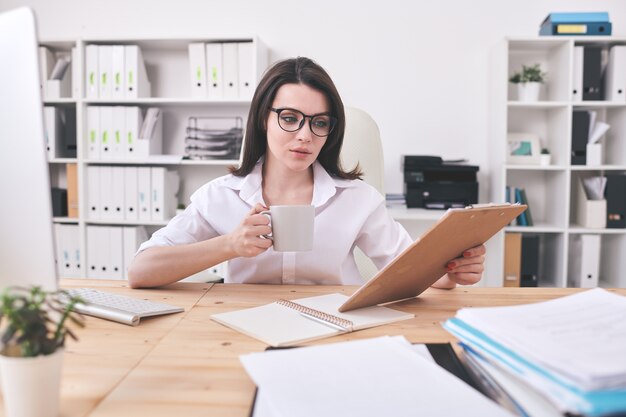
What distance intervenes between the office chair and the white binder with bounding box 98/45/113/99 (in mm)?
1928

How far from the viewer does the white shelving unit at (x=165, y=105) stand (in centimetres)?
322

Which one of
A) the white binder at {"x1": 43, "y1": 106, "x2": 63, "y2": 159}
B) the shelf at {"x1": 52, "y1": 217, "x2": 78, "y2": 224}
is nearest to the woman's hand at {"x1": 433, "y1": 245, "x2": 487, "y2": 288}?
the shelf at {"x1": 52, "y1": 217, "x2": 78, "y2": 224}

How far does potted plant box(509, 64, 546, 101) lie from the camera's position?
3182mm

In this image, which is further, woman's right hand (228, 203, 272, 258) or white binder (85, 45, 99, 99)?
white binder (85, 45, 99, 99)

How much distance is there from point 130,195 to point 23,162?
9.07 feet

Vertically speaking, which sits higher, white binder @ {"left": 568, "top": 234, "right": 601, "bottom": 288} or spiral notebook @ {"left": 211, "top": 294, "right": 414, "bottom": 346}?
spiral notebook @ {"left": 211, "top": 294, "right": 414, "bottom": 346}

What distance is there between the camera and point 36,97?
56 cm

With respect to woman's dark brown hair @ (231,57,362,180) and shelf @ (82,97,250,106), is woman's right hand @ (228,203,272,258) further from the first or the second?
shelf @ (82,97,250,106)

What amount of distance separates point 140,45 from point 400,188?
181 centimetres

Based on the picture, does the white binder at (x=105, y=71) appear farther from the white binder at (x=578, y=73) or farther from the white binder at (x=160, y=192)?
the white binder at (x=578, y=73)

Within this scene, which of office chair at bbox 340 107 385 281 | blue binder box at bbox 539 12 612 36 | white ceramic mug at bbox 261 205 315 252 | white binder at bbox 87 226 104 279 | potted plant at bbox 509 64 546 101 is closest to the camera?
white ceramic mug at bbox 261 205 315 252

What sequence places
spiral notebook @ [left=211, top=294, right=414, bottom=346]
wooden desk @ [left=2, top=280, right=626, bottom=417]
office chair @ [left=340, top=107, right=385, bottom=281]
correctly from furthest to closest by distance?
office chair @ [left=340, top=107, right=385, bottom=281]
spiral notebook @ [left=211, top=294, right=414, bottom=346]
wooden desk @ [left=2, top=280, right=626, bottom=417]

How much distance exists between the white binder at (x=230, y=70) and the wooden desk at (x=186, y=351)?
2.19 m

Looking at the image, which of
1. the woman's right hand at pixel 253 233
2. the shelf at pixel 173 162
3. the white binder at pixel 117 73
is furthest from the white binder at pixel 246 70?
the woman's right hand at pixel 253 233
